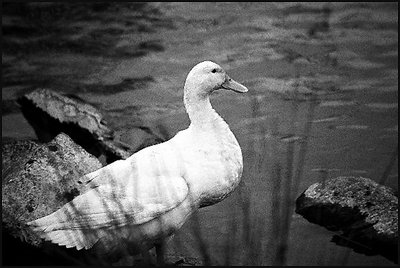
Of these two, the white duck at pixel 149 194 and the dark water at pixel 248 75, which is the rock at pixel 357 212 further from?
the white duck at pixel 149 194

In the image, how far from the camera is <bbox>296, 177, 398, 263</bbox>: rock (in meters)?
6.16

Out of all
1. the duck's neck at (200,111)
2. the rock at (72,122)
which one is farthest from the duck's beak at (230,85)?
the rock at (72,122)

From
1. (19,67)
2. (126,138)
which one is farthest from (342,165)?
(19,67)

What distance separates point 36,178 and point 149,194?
4.18 ft

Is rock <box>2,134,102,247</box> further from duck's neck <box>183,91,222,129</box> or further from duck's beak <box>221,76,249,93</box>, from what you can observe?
duck's beak <box>221,76,249,93</box>

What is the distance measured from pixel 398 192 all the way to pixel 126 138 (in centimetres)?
287

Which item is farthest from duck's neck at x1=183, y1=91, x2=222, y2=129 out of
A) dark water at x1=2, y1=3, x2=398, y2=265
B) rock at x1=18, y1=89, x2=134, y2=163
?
rock at x1=18, y1=89, x2=134, y2=163

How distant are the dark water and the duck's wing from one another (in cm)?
78

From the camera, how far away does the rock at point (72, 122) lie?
7.92 metres

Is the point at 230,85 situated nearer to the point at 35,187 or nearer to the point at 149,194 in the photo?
the point at 149,194

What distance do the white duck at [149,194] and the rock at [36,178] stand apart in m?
0.41

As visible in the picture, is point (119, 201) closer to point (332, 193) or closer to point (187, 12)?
point (332, 193)

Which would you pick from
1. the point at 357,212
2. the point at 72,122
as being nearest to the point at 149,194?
the point at 357,212

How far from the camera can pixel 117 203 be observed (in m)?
5.49
